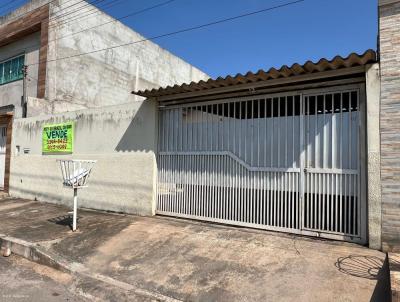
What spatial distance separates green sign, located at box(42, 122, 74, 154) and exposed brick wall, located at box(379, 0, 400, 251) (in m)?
8.06

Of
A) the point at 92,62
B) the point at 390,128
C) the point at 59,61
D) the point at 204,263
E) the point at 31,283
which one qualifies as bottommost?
the point at 31,283

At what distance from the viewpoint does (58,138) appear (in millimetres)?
10047

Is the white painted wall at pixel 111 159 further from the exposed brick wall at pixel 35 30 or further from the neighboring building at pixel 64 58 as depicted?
the exposed brick wall at pixel 35 30

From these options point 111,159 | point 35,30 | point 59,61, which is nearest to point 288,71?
point 111,159

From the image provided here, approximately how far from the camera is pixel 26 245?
5.97 metres

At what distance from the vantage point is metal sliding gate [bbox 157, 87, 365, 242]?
528cm

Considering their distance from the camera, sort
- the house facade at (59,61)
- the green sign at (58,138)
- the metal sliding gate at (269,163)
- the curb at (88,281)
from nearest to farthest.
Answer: the curb at (88,281)
the metal sliding gate at (269,163)
the green sign at (58,138)
the house facade at (59,61)

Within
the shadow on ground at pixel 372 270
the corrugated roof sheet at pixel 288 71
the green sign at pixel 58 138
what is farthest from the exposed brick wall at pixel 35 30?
the shadow on ground at pixel 372 270

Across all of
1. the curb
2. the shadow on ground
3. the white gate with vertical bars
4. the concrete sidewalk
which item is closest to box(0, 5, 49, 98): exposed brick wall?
the white gate with vertical bars

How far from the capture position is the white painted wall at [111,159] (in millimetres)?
7723

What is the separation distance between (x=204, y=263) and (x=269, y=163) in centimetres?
226

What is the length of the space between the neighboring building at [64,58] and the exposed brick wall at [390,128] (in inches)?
427

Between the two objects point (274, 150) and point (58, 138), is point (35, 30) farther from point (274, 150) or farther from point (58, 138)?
point (274, 150)

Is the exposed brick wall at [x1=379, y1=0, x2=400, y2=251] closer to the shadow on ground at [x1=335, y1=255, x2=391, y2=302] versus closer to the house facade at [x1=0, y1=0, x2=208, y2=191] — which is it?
the shadow on ground at [x1=335, y1=255, x2=391, y2=302]
